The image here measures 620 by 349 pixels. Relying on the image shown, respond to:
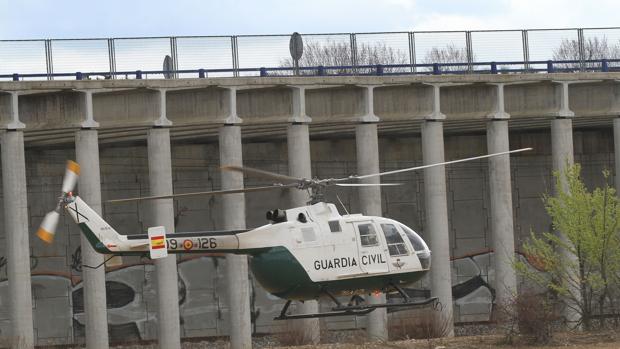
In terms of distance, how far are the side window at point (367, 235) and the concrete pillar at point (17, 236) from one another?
1414 cm

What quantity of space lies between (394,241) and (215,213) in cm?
2097

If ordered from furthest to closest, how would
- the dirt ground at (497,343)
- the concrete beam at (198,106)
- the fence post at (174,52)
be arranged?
the fence post at (174,52), the concrete beam at (198,106), the dirt ground at (497,343)

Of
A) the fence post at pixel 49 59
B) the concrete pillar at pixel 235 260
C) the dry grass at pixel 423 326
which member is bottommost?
the dry grass at pixel 423 326

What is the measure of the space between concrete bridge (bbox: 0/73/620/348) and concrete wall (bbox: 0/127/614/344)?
0.06 metres

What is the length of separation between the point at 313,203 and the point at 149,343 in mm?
20541

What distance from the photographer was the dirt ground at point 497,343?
32.2 m

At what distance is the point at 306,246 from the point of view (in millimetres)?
28406

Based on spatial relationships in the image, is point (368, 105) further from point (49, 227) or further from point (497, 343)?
point (49, 227)

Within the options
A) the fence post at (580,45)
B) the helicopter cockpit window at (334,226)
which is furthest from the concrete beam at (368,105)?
the helicopter cockpit window at (334,226)

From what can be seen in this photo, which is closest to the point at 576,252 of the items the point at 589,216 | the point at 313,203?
the point at 589,216

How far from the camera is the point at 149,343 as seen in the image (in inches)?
1887

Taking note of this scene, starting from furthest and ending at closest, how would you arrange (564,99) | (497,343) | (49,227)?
(564,99) → (497,343) → (49,227)

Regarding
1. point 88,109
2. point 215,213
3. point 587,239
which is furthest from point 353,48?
point 587,239

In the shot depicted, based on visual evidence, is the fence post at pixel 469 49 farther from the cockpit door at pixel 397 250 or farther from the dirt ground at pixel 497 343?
the cockpit door at pixel 397 250
